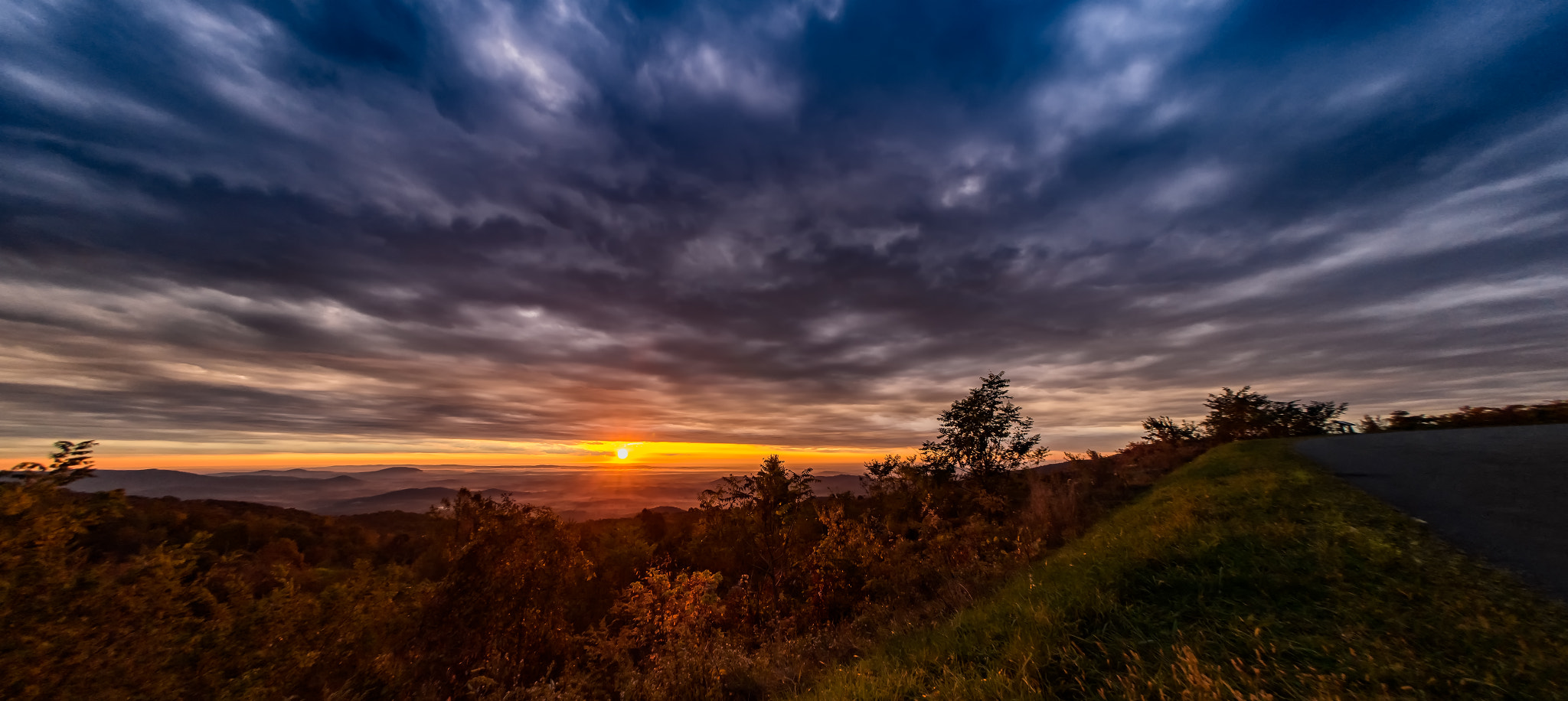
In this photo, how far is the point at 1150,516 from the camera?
876cm

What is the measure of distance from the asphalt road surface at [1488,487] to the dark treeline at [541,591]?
4988 millimetres

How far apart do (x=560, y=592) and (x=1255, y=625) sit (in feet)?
90.3

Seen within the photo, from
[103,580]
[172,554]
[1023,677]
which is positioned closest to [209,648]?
[172,554]

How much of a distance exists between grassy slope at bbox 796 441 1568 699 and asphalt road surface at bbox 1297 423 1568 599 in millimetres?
398

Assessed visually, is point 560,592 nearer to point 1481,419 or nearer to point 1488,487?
point 1488,487

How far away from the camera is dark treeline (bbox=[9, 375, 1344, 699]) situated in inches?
352

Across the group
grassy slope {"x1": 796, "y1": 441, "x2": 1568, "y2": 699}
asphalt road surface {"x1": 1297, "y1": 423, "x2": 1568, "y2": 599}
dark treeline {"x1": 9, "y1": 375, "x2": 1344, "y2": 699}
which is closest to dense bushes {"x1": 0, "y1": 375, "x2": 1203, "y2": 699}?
dark treeline {"x1": 9, "y1": 375, "x2": 1344, "y2": 699}

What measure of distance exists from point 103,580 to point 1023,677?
54.1 ft

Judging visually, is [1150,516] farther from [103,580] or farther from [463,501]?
[463,501]

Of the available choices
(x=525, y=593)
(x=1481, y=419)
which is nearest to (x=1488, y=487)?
(x=1481, y=419)

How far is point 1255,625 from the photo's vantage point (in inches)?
159

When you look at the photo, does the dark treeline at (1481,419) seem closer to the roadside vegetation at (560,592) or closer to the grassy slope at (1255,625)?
the roadside vegetation at (560,592)

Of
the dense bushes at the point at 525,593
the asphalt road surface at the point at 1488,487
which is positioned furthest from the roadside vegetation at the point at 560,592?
the asphalt road surface at the point at 1488,487

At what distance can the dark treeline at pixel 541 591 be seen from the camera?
893cm
